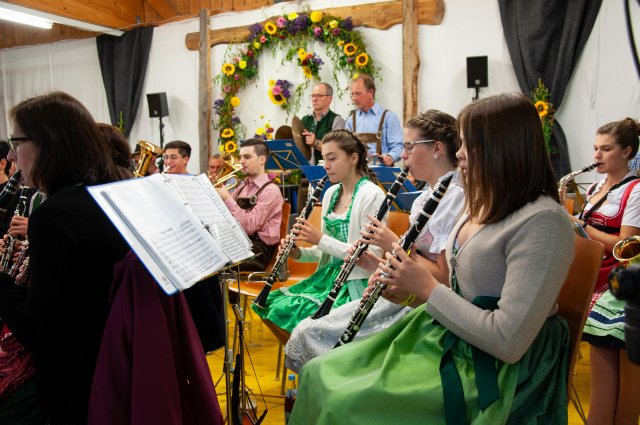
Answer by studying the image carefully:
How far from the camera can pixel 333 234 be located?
10.4ft

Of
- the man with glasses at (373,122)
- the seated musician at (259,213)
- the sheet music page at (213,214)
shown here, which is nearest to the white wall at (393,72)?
the man with glasses at (373,122)

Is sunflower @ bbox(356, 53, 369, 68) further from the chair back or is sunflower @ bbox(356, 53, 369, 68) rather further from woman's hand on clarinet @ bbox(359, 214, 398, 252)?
the chair back

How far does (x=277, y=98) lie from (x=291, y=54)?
2.05 ft

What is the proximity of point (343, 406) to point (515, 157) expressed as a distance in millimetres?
803

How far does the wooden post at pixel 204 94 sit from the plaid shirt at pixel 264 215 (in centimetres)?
490

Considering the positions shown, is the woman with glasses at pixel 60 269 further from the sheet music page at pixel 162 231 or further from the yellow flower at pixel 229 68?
the yellow flower at pixel 229 68

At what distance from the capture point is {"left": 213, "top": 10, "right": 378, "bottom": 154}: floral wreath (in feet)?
25.0

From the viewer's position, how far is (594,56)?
633cm

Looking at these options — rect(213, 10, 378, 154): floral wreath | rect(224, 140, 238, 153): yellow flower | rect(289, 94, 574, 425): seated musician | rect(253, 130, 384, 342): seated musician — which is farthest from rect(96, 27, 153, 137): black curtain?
rect(289, 94, 574, 425): seated musician

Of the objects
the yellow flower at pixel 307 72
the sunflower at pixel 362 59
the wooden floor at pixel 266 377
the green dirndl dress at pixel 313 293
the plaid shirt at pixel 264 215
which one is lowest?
the wooden floor at pixel 266 377

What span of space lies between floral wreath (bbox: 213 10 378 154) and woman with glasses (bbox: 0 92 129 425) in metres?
6.02

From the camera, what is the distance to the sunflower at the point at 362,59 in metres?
7.49

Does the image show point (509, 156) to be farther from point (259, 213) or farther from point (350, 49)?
point (350, 49)

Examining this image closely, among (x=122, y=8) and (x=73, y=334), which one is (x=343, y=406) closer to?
(x=73, y=334)
